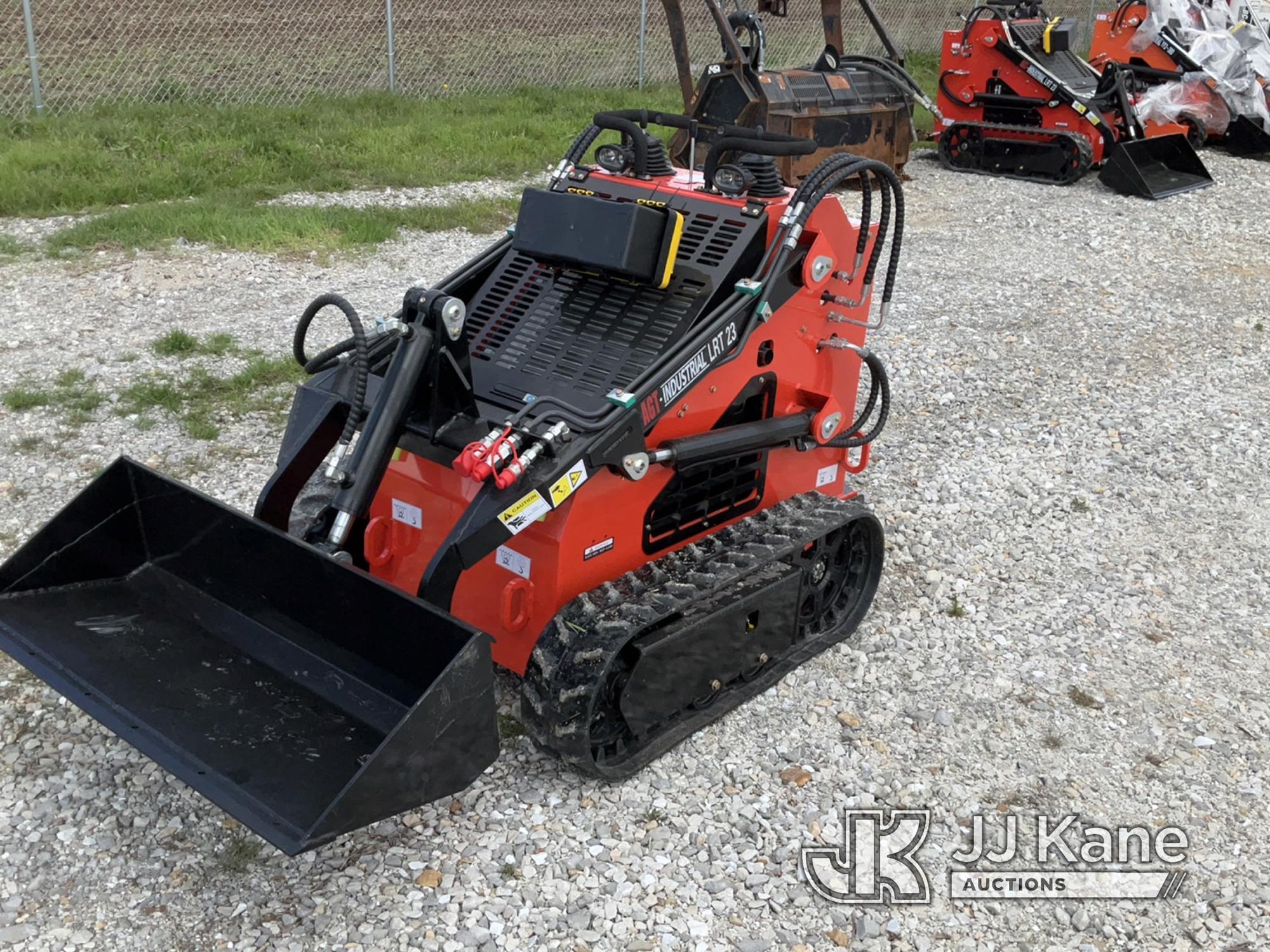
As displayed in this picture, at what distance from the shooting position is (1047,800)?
3898mm

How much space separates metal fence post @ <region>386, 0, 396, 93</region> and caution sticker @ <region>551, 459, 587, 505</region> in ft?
32.0

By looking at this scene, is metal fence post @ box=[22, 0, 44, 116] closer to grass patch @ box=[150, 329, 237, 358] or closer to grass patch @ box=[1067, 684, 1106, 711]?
grass patch @ box=[150, 329, 237, 358]

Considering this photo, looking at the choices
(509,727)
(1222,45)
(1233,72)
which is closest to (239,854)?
(509,727)

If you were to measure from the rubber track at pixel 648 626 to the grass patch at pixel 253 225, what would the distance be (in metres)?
5.14

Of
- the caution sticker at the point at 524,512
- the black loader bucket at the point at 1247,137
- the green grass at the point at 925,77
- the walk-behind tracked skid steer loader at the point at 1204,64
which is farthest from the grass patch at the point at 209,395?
the black loader bucket at the point at 1247,137

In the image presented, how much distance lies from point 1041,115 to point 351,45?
7852mm

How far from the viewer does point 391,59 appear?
40.5 feet

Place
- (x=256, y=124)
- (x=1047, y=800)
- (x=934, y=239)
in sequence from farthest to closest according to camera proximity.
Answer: (x=256, y=124), (x=934, y=239), (x=1047, y=800)

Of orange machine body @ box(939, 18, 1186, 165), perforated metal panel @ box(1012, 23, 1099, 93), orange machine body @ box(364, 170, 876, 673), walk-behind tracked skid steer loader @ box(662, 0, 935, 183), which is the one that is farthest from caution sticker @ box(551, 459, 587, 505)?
perforated metal panel @ box(1012, 23, 1099, 93)

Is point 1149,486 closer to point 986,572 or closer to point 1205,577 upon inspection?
point 1205,577

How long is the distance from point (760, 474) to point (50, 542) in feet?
7.73

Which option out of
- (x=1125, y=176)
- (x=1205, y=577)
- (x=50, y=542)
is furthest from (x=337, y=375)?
(x=1125, y=176)

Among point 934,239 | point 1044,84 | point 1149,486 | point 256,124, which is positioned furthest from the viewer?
point 1044,84

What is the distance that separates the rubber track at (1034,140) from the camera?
1162 centimetres
